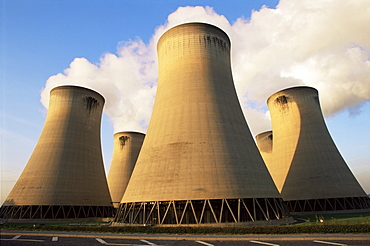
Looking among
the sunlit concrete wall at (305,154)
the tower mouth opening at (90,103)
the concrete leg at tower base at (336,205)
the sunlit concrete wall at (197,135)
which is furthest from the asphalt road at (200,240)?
the tower mouth opening at (90,103)

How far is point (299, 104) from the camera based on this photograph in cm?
3155

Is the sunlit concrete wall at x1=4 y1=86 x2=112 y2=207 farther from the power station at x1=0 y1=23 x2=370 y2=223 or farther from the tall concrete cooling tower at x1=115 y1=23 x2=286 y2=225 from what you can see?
the tall concrete cooling tower at x1=115 y1=23 x2=286 y2=225

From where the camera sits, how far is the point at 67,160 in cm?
2692

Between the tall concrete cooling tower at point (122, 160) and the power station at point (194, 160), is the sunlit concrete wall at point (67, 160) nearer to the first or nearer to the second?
the power station at point (194, 160)

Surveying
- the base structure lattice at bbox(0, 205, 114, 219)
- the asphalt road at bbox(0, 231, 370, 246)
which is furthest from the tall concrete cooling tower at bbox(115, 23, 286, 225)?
the base structure lattice at bbox(0, 205, 114, 219)

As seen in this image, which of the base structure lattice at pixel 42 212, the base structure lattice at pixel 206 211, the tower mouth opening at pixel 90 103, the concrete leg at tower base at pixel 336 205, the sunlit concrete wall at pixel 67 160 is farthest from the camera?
the tower mouth opening at pixel 90 103

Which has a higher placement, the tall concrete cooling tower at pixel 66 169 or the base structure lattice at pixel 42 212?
the tall concrete cooling tower at pixel 66 169

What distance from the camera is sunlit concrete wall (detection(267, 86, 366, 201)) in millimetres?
27594

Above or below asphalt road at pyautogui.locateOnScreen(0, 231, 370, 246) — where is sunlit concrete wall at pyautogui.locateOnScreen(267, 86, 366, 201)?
above

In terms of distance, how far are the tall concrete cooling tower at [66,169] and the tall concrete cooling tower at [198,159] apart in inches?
429

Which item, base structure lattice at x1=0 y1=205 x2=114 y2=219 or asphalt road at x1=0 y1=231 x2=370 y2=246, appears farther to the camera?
base structure lattice at x1=0 y1=205 x2=114 y2=219

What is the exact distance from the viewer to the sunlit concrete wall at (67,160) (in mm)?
25375

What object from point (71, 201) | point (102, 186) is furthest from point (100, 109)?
point (71, 201)

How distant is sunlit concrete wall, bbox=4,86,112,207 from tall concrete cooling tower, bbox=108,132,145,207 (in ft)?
36.8
